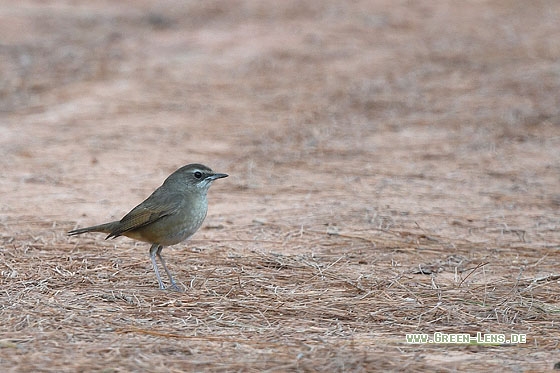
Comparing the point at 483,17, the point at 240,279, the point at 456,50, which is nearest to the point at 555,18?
the point at 483,17

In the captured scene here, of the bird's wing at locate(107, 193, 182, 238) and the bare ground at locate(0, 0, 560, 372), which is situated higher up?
the bird's wing at locate(107, 193, 182, 238)

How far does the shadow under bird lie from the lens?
6539mm

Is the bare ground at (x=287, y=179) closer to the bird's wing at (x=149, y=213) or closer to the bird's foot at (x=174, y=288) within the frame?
the bird's foot at (x=174, y=288)

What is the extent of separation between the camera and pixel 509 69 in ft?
46.5

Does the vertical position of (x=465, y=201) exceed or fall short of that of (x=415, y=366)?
it falls short

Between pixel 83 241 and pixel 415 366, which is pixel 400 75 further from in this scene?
pixel 415 366

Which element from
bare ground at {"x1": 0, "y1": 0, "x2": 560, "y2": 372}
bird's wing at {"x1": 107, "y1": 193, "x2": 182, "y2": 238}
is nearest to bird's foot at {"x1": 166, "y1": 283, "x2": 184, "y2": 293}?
bare ground at {"x1": 0, "y1": 0, "x2": 560, "y2": 372}

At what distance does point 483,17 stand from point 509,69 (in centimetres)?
350

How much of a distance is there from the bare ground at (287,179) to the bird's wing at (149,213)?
0.40 m

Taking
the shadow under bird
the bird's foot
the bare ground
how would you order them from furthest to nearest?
1. the shadow under bird
2. the bird's foot
3. the bare ground

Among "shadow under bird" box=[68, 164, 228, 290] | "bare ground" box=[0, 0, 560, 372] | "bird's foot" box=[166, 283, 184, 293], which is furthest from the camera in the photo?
"shadow under bird" box=[68, 164, 228, 290]

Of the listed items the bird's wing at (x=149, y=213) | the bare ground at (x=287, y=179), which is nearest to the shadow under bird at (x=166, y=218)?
the bird's wing at (x=149, y=213)

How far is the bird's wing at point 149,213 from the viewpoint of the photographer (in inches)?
259

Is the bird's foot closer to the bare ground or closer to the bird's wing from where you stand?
the bare ground
